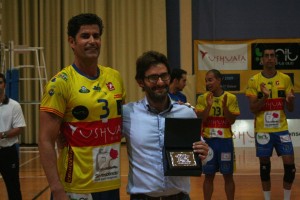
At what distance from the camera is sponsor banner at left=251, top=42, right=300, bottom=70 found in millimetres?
15375

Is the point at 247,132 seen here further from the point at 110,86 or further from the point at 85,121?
the point at 85,121

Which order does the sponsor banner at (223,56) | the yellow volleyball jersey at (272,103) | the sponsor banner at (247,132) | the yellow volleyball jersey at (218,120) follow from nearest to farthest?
the yellow volleyball jersey at (218,120), the yellow volleyball jersey at (272,103), the sponsor banner at (247,132), the sponsor banner at (223,56)

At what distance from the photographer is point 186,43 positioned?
1530cm

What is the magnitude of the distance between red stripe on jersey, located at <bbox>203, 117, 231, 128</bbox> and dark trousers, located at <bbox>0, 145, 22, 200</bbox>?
2.57 meters

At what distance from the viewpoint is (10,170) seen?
6.48 metres

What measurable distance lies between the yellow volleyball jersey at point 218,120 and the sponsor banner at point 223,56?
28.8 feet

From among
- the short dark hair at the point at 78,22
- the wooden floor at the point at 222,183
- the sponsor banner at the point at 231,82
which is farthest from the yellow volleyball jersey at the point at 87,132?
the sponsor banner at the point at 231,82

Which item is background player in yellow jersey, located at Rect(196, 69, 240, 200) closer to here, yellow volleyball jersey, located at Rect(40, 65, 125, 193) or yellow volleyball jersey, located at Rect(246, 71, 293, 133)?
yellow volleyball jersey, located at Rect(246, 71, 293, 133)

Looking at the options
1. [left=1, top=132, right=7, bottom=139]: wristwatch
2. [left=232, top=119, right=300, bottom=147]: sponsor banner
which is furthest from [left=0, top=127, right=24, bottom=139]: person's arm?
[left=232, top=119, right=300, bottom=147]: sponsor banner

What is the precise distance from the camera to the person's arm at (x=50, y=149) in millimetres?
2869

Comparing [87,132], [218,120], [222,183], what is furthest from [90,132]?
[222,183]

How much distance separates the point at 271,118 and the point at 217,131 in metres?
1.01

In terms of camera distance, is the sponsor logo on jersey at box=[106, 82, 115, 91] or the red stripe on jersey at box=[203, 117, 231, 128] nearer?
the sponsor logo on jersey at box=[106, 82, 115, 91]

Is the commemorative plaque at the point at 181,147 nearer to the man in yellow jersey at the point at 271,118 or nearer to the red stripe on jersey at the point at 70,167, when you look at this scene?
the red stripe on jersey at the point at 70,167
